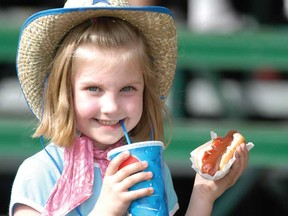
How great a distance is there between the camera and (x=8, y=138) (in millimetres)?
4203

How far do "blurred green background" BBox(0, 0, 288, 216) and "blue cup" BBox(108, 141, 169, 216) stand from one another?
3.37 ft

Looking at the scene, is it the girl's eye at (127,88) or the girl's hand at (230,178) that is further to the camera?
the girl's hand at (230,178)

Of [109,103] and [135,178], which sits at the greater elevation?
[109,103]

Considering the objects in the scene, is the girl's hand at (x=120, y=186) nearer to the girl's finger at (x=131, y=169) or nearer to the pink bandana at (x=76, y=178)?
the girl's finger at (x=131, y=169)

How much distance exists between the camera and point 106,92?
2430mm

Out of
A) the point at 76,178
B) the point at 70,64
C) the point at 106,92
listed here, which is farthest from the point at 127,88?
the point at 76,178

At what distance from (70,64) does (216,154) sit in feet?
1.71

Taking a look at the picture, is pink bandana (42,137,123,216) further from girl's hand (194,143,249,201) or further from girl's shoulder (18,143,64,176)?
girl's hand (194,143,249,201)

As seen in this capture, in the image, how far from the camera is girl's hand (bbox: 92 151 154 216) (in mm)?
2254

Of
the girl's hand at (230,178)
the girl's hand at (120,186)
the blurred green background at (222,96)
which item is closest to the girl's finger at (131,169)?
the girl's hand at (120,186)

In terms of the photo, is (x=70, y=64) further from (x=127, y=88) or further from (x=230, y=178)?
(x=230, y=178)

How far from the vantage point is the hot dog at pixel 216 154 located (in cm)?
253

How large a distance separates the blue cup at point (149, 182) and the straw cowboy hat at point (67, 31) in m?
0.43

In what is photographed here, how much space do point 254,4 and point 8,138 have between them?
2.47 m
